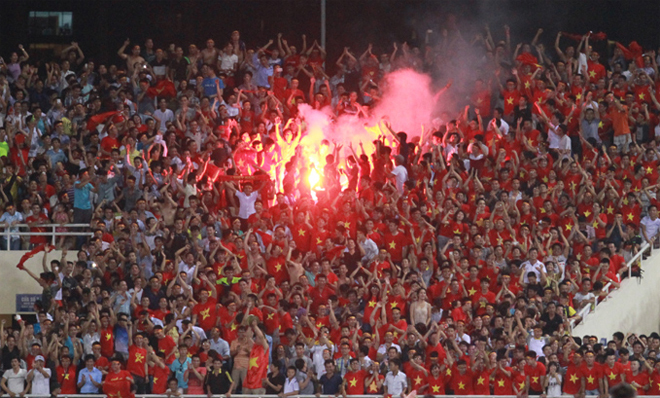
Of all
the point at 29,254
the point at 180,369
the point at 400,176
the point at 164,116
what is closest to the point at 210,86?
the point at 164,116

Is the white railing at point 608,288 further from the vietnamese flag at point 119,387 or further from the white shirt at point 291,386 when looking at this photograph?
the vietnamese flag at point 119,387

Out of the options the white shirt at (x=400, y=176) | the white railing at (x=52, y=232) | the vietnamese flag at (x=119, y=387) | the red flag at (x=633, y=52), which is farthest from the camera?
the red flag at (x=633, y=52)

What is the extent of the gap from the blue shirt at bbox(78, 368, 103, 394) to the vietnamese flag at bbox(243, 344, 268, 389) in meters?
1.95

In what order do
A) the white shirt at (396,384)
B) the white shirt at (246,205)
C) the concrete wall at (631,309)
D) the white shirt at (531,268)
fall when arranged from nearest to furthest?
the white shirt at (396,384)
the white shirt at (531,268)
the concrete wall at (631,309)
the white shirt at (246,205)

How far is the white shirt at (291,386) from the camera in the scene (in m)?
16.5

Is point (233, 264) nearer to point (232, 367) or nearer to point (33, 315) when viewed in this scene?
point (232, 367)

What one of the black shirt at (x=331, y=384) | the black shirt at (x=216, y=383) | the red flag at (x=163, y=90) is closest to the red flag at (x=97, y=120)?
the red flag at (x=163, y=90)

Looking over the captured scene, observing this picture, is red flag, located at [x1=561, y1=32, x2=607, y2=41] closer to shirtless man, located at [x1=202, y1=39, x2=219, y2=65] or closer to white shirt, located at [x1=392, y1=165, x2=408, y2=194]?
white shirt, located at [x1=392, y1=165, x2=408, y2=194]

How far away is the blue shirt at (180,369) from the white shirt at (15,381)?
1.99 metres

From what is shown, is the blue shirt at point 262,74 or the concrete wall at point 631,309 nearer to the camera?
the concrete wall at point 631,309

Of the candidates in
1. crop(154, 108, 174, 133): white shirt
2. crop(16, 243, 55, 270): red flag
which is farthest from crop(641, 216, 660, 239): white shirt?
crop(16, 243, 55, 270): red flag

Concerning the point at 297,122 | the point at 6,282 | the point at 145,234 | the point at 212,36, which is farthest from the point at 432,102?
the point at 6,282

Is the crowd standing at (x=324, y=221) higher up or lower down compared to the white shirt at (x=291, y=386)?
higher up

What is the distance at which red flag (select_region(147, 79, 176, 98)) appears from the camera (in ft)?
72.2
